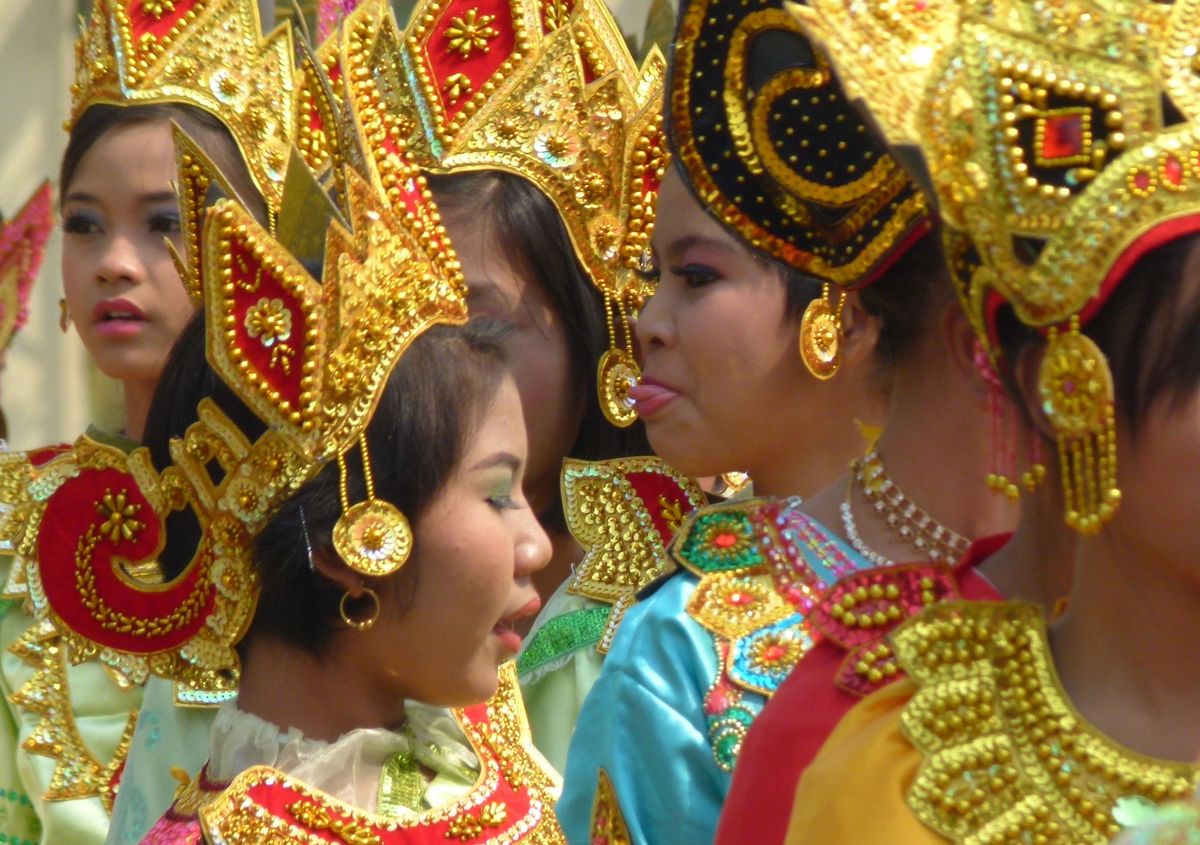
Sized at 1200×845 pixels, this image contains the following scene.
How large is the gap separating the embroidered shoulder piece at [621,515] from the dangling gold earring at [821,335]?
74 centimetres

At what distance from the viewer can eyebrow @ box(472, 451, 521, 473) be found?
8.55 feet

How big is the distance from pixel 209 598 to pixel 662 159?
1223 mm

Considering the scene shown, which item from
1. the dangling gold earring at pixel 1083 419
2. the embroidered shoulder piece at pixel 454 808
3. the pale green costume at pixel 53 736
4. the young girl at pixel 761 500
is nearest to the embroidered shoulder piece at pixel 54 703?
the pale green costume at pixel 53 736

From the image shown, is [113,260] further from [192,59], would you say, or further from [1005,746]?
[1005,746]

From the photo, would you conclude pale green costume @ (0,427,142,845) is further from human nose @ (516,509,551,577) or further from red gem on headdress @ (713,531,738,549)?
red gem on headdress @ (713,531,738,549)

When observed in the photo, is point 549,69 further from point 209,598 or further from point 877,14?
point 877,14

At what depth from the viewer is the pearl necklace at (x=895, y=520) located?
217cm

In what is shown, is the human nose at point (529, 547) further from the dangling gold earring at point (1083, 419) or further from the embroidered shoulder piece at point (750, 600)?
the dangling gold earring at point (1083, 419)

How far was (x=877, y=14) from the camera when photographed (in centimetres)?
166

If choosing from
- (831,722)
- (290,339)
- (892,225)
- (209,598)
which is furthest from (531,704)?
(831,722)

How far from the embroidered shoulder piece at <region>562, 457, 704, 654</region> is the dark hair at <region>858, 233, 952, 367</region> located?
44.0 inches

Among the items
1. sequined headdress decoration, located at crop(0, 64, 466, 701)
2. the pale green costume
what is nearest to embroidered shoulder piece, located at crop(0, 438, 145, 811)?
the pale green costume

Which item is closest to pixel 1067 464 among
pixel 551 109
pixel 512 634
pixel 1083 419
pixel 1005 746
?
pixel 1083 419

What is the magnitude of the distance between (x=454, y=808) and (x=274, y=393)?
0.54 metres
